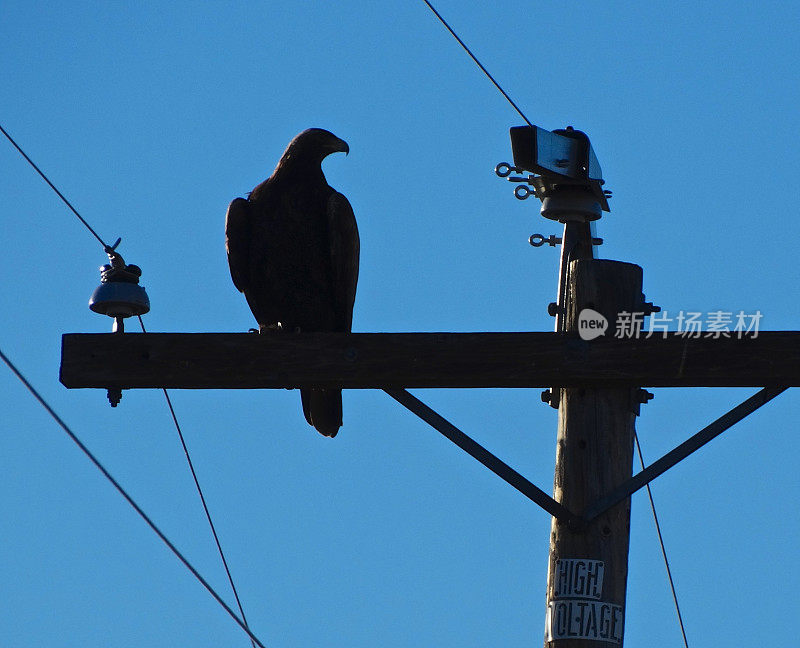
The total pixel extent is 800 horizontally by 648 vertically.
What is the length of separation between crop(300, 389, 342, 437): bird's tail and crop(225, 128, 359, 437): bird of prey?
0.72 m

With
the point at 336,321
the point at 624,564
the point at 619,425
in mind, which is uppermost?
the point at 336,321

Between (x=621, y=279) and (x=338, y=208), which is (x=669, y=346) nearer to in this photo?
(x=621, y=279)

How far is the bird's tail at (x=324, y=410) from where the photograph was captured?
615cm

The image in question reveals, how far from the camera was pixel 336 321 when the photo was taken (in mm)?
7008

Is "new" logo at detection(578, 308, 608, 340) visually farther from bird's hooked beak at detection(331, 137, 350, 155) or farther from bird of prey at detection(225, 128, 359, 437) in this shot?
bird's hooked beak at detection(331, 137, 350, 155)

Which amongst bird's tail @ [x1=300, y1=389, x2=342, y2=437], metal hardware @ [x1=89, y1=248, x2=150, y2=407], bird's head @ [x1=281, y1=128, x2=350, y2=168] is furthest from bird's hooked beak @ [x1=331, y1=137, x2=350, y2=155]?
metal hardware @ [x1=89, y1=248, x2=150, y2=407]

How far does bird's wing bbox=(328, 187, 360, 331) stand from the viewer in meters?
6.73

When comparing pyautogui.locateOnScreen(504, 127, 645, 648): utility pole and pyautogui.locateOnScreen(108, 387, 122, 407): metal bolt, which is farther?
pyautogui.locateOnScreen(108, 387, 122, 407): metal bolt

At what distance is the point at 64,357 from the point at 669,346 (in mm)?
2114

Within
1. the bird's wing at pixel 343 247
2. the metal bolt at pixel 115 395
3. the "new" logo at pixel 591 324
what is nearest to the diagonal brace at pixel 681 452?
the "new" logo at pixel 591 324

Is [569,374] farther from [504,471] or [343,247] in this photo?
[343,247]

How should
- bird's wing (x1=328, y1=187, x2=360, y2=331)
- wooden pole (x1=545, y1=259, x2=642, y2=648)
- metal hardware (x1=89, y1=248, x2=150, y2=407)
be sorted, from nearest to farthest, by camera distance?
wooden pole (x1=545, y1=259, x2=642, y2=648), metal hardware (x1=89, y1=248, x2=150, y2=407), bird's wing (x1=328, y1=187, x2=360, y2=331)

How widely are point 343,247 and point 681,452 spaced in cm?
→ 232

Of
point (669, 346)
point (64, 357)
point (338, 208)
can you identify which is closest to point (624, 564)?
point (669, 346)
